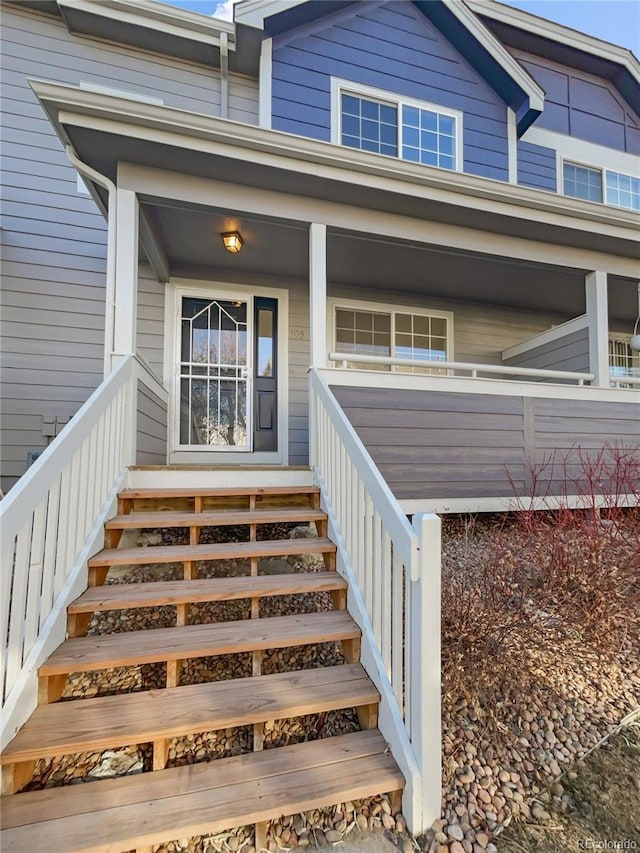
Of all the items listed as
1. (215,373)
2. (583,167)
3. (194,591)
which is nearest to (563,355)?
(583,167)

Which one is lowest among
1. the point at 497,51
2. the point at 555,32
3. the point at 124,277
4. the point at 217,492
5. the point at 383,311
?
the point at 217,492

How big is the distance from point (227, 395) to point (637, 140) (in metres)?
7.77

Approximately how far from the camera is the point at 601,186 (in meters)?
6.22

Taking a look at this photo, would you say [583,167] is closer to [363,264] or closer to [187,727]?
[363,264]

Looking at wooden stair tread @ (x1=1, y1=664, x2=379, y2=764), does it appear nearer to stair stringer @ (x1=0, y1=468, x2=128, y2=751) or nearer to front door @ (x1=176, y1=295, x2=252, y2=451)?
stair stringer @ (x1=0, y1=468, x2=128, y2=751)

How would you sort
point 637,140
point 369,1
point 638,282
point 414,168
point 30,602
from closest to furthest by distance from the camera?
1. point 30,602
2. point 414,168
3. point 638,282
4. point 369,1
5. point 637,140

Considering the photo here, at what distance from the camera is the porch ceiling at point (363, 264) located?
148 inches

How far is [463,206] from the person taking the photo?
367cm

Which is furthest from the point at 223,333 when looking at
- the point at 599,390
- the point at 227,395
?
the point at 599,390

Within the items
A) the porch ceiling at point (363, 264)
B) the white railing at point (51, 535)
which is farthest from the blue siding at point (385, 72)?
A: the white railing at point (51, 535)

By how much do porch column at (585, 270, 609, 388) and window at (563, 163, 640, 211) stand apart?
8.39 feet

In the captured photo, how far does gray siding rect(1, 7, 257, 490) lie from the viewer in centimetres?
412

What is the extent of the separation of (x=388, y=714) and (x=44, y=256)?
4.99 meters

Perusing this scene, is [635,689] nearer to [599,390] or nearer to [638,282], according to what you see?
[599,390]
